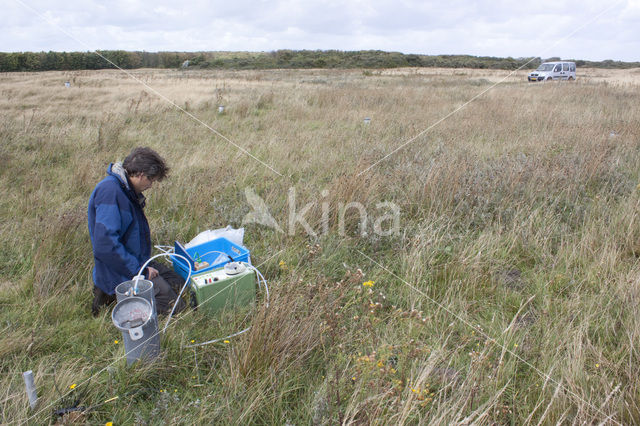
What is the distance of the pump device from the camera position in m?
2.71

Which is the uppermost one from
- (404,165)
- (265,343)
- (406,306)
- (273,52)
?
(273,52)

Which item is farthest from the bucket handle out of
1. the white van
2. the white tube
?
the white van

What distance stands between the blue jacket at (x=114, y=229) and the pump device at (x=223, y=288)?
450mm

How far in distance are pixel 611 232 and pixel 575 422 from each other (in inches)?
107

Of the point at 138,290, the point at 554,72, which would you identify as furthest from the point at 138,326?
the point at 554,72

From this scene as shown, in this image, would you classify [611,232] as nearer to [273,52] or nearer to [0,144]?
[0,144]

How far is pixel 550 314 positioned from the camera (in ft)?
9.04

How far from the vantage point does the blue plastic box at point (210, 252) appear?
3.10 meters

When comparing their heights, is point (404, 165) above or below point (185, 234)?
above

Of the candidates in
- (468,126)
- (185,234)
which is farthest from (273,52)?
(185,234)

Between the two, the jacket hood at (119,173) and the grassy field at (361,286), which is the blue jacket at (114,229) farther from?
the grassy field at (361,286)

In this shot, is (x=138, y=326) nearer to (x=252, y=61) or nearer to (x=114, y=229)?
(x=114, y=229)

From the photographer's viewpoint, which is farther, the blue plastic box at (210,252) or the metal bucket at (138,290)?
the blue plastic box at (210,252)

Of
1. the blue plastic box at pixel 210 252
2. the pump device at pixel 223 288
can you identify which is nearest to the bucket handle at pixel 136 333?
the pump device at pixel 223 288
